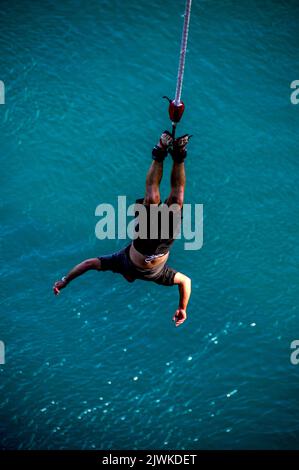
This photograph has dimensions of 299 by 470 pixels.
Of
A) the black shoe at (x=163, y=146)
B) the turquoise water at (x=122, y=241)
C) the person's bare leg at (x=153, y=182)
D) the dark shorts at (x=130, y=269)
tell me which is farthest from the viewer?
the turquoise water at (x=122, y=241)

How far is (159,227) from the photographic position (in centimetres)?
731

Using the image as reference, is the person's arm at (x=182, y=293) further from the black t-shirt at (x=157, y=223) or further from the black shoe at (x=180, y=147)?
the black shoe at (x=180, y=147)

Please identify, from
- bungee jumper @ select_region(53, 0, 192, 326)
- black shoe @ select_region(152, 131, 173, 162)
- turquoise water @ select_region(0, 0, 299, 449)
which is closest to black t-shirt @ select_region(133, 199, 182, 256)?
bungee jumper @ select_region(53, 0, 192, 326)

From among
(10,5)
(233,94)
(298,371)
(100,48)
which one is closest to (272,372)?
(298,371)

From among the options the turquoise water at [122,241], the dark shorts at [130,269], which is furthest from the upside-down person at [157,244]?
the turquoise water at [122,241]

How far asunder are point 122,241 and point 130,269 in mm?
5717

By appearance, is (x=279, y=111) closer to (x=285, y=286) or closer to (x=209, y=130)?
(x=209, y=130)

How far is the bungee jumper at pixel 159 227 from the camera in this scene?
6.89 metres

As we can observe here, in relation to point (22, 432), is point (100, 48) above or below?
above

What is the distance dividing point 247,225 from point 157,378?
14.2 feet

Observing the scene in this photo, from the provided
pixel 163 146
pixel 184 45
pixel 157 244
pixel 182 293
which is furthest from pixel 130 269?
pixel 184 45

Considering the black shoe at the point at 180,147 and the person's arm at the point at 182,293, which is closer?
the black shoe at the point at 180,147

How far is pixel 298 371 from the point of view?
41.0ft

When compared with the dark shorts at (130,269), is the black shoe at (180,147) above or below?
above
